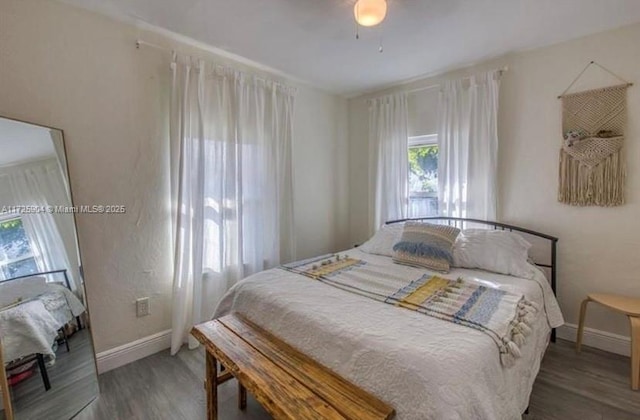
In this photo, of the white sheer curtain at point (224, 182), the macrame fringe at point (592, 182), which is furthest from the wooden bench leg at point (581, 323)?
the white sheer curtain at point (224, 182)

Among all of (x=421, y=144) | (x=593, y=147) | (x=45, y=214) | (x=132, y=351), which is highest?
(x=421, y=144)

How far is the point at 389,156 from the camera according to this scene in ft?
11.2

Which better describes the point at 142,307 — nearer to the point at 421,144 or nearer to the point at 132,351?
the point at 132,351

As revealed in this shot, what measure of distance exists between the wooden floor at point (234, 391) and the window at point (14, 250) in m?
0.91

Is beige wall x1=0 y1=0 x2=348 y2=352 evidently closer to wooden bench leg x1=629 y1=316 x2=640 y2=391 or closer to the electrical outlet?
the electrical outlet

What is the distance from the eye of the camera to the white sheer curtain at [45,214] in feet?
5.30

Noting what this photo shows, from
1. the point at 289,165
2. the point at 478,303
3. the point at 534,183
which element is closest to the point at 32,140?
the point at 289,165

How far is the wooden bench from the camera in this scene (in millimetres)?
1104

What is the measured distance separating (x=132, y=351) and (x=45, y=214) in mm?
1186

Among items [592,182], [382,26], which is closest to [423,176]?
[592,182]

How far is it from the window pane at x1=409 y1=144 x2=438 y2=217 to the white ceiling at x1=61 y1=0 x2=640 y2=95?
2.87ft

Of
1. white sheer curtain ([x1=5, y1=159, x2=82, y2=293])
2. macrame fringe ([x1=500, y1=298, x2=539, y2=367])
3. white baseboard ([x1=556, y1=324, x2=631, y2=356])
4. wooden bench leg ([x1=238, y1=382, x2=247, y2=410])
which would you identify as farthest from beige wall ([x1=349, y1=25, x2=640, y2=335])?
white sheer curtain ([x1=5, y1=159, x2=82, y2=293])

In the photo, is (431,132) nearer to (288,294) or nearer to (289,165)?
(289,165)

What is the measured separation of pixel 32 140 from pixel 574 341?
163 inches
